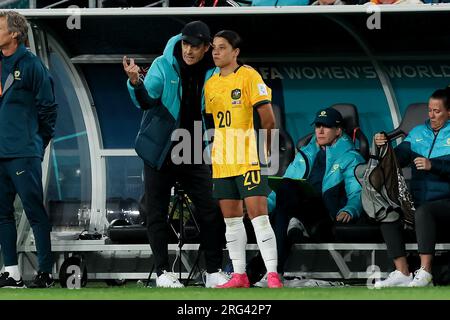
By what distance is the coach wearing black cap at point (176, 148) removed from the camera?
7.99m

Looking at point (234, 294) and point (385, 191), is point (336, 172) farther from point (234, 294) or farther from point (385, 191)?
point (234, 294)

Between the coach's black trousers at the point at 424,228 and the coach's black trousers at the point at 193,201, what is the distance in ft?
3.80

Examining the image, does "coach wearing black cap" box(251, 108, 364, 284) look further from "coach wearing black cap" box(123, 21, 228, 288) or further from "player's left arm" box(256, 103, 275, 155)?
"player's left arm" box(256, 103, 275, 155)

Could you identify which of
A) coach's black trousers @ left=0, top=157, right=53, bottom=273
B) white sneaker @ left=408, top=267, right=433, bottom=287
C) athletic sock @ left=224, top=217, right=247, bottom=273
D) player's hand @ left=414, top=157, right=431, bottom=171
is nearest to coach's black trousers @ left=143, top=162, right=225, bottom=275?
athletic sock @ left=224, top=217, right=247, bottom=273

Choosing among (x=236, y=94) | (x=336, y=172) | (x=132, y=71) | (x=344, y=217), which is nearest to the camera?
(x=132, y=71)

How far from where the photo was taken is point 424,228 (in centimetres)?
809

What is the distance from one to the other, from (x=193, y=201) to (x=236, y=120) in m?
0.73

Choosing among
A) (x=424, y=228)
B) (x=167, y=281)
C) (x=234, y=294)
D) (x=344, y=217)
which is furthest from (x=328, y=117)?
(x=234, y=294)

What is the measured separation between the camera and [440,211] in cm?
820

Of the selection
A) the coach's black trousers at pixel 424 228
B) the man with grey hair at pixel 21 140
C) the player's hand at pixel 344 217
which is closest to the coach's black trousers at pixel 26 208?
the man with grey hair at pixel 21 140

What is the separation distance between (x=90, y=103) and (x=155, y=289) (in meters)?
2.84

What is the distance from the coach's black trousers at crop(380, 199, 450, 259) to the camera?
8.09 meters

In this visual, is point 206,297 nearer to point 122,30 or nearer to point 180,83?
point 180,83
